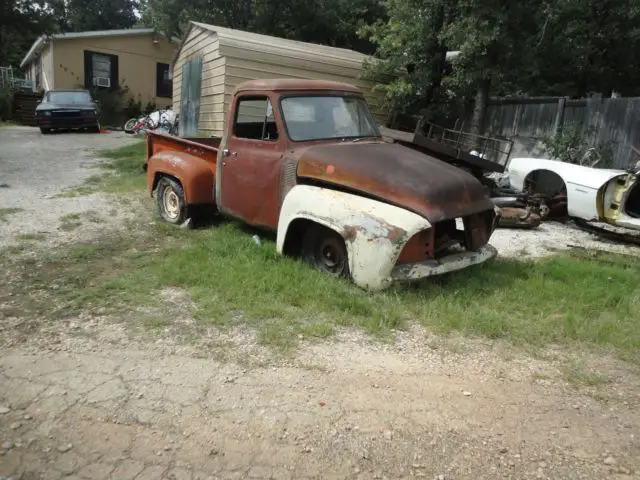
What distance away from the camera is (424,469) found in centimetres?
265

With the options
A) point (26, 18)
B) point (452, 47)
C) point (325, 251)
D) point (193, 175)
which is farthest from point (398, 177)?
point (26, 18)

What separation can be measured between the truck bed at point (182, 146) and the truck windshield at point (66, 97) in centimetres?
1364

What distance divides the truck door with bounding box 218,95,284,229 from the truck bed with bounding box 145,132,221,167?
0.59 metres

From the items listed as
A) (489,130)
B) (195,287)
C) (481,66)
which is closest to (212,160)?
(195,287)

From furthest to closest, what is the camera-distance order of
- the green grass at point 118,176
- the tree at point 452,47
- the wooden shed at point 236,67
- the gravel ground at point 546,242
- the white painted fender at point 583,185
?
1. the wooden shed at point 236,67
2. the tree at point 452,47
3. the green grass at point 118,176
4. the white painted fender at point 583,185
5. the gravel ground at point 546,242

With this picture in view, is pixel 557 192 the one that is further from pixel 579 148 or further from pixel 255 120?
pixel 255 120

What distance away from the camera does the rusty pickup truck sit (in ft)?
14.9

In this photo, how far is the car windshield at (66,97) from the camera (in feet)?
63.9

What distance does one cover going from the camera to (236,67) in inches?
472

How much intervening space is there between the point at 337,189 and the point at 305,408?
2.47 metres

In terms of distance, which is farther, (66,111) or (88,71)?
(88,71)

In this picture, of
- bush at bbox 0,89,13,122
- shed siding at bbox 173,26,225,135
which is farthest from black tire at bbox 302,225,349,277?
bush at bbox 0,89,13,122

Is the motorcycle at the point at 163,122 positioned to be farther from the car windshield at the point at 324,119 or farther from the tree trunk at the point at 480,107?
the car windshield at the point at 324,119

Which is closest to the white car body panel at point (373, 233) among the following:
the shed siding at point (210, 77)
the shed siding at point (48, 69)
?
the shed siding at point (210, 77)
